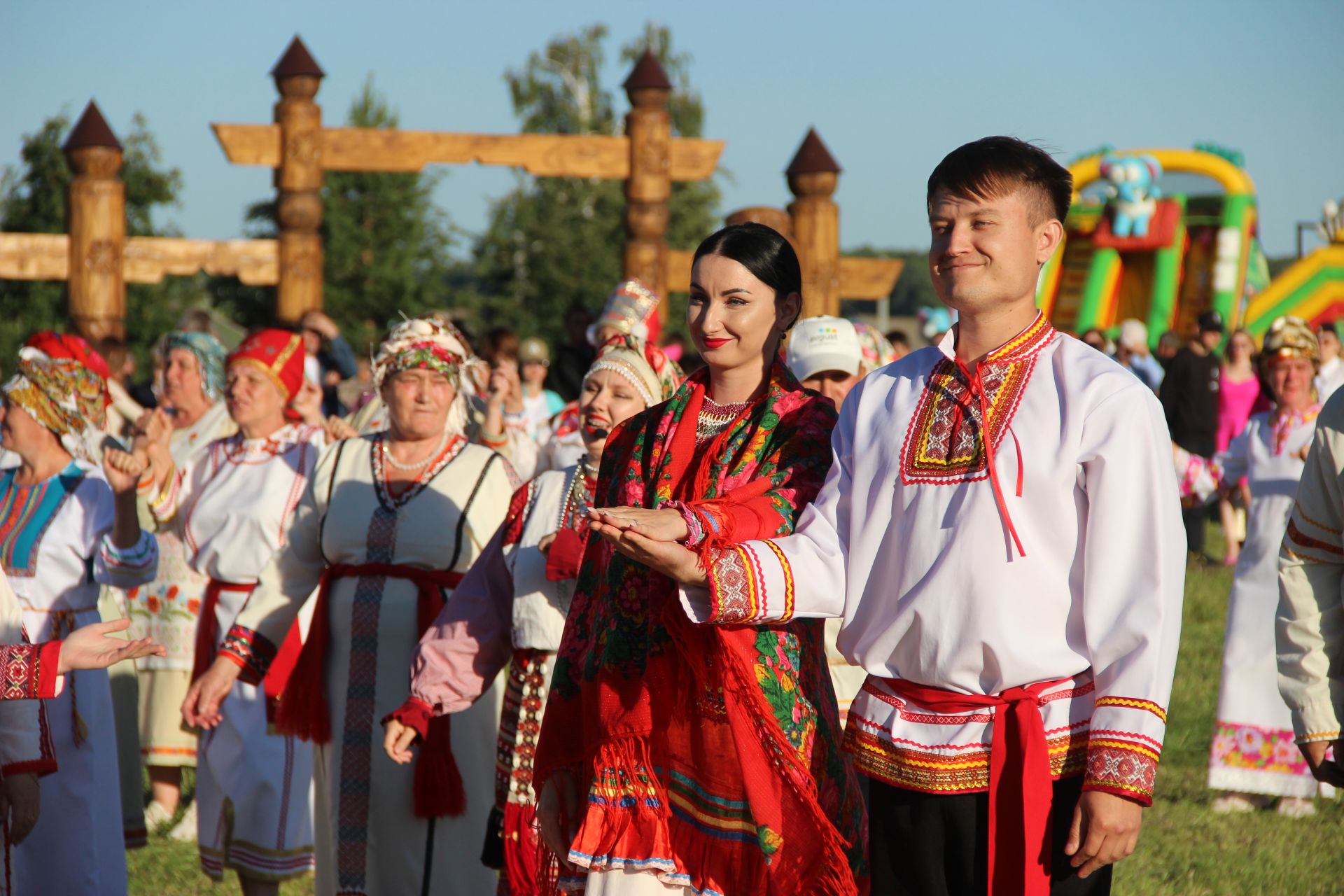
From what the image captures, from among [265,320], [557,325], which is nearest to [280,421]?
[265,320]

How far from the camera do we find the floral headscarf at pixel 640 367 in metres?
4.13

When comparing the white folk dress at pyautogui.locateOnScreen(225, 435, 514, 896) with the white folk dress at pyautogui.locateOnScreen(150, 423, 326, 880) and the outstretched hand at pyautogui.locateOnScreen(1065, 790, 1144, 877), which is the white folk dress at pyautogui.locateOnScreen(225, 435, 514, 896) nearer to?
the white folk dress at pyautogui.locateOnScreen(150, 423, 326, 880)

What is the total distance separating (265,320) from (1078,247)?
18.2m

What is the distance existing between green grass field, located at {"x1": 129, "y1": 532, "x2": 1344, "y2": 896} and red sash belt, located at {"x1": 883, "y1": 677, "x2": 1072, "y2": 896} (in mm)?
3257

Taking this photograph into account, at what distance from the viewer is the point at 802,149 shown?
1054cm

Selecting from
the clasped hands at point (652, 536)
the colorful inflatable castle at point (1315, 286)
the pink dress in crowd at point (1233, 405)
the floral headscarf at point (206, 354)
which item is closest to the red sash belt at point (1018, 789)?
the clasped hands at point (652, 536)

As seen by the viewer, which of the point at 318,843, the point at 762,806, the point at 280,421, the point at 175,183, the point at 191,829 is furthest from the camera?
the point at 175,183

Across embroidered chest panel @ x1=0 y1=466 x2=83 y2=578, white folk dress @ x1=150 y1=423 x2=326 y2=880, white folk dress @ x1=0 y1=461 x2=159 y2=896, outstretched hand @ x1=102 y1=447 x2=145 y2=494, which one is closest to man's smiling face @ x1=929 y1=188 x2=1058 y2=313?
outstretched hand @ x1=102 y1=447 x2=145 y2=494

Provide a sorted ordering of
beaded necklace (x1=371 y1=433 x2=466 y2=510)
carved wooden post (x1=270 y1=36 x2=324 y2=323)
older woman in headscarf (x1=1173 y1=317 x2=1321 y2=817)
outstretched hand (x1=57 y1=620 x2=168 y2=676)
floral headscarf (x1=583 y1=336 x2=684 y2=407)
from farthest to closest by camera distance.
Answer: carved wooden post (x1=270 y1=36 x2=324 y2=323) → older woman in headscarf (x1=1173 y1=317 x2=1321 y2=817) → beaded necklace (x1=371 y1=433 x2=466 y2=510) → floral headscarf (x1=583 y1=336 x2=684 y2=407) → outstretched hand (x1=57 y1=620 x2=168 y2=676)

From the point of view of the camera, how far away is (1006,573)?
2.43m

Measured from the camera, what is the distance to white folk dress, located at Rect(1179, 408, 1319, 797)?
6.46 m

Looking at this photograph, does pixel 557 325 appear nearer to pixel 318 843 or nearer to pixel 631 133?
pixel 631 133

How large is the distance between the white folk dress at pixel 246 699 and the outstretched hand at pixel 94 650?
7.47 ft

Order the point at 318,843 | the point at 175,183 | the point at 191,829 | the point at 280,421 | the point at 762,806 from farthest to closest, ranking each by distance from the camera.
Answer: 1. the point at 175,183
2. the point at 191,829
3. the point at 280,421
4. the point at 318,843
5. the point at 762,806
